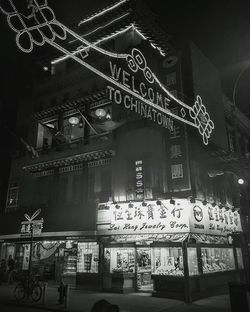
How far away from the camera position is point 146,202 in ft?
61.0

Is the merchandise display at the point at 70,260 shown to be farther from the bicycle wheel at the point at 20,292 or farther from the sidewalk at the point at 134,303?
the bicycle wheel at the point at 20,292

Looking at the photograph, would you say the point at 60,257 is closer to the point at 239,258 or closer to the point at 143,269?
the point at 143,269

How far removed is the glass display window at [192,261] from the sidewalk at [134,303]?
4.81 ft

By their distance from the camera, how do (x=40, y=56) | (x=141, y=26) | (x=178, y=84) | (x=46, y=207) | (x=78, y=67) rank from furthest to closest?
(x=40, y=56) < (x=78, y=67) < (x=141, y=26) < (x=46, y=207) < (x=178, y=84)

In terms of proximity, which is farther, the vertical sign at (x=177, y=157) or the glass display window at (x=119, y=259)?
the glass display window at (x=119, y=259)

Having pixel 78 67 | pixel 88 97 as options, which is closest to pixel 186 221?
pixel 88 97

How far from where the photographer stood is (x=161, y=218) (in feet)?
58.9

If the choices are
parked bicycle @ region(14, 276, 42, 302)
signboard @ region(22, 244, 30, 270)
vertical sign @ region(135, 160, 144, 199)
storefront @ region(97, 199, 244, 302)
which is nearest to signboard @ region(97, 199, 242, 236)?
storefront @ region(97, 199, 244, 302)

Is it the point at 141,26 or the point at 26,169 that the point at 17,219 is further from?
the point at 141,26

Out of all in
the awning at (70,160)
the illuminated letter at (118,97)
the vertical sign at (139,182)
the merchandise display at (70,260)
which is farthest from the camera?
the merchandise display at (70,260)

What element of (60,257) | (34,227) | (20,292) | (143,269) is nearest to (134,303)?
(143,269)

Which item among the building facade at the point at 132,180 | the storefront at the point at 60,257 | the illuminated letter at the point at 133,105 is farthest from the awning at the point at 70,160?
the illuminated letter at the point at 133,105

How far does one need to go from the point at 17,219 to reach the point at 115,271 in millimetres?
9921

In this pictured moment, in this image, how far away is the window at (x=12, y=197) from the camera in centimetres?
2661
